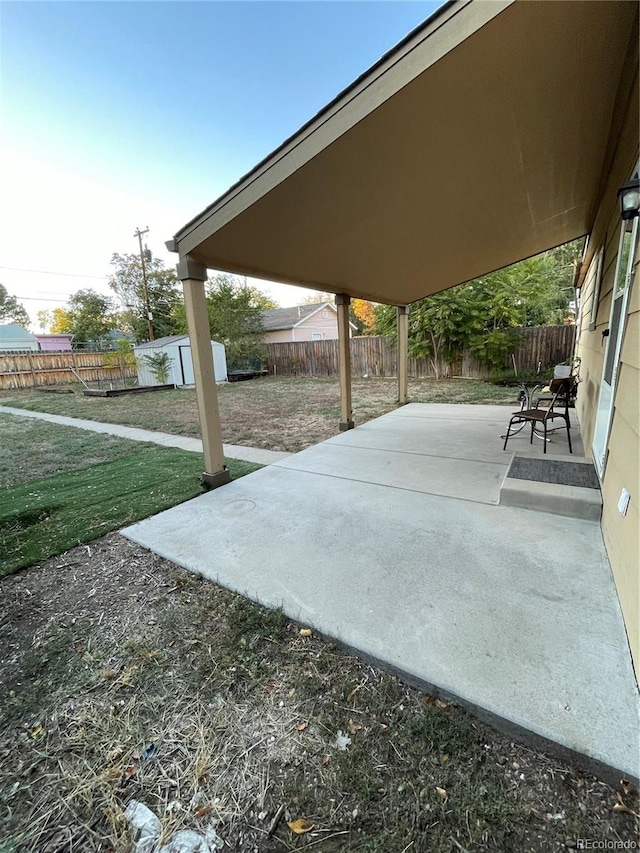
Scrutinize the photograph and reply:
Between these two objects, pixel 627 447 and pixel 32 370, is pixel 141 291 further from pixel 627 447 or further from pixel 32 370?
pixel 627 447

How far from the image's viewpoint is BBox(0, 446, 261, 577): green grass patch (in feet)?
9.16

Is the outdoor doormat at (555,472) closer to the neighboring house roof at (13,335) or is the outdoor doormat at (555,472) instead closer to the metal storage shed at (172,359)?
the metal storage shed at (172,359)

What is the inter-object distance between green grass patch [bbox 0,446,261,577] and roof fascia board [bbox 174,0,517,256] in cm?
236

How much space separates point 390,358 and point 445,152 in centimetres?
1113

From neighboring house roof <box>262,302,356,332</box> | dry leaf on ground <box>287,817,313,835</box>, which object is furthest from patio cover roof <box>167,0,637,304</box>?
neighboring house roof <box>262,302,356,332</box>

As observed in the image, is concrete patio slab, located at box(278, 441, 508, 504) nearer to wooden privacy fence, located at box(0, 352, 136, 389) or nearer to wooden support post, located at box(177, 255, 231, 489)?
wooden support post, located at box(177, 255, 231, 489)

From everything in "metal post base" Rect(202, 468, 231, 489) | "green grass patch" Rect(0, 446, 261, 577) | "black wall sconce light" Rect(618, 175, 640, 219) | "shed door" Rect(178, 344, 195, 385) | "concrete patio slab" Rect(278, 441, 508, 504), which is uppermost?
"black wall sconce light" Rect(618, 175, 640, 219)

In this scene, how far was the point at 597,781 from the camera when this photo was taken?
44.9 inches

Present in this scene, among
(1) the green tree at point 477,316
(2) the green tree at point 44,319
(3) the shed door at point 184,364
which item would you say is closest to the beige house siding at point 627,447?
(1) the green tree at point 477,316

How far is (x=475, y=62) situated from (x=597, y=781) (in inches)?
117

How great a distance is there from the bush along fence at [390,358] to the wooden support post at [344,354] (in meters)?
7.26

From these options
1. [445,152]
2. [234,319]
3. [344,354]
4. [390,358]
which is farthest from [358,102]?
[234,319]

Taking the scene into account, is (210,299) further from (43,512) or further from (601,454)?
(601,454)

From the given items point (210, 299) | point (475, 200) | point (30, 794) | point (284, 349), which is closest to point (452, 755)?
point (30, 794)
